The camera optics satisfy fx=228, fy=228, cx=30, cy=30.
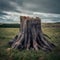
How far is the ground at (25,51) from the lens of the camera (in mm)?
3662

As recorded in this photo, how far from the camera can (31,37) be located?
374 cm

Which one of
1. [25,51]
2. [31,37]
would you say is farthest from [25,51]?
[31,37]

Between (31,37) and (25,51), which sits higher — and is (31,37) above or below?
above

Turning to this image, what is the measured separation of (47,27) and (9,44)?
692 mm

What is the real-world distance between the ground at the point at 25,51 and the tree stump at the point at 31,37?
70mm

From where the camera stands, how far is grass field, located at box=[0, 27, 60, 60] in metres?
3.66

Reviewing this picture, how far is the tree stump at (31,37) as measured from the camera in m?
3.71

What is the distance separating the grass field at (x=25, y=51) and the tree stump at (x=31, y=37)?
7cm

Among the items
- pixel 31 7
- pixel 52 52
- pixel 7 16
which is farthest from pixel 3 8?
pixel 52 52

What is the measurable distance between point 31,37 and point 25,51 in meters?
0.25

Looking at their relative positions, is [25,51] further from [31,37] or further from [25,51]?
[31,37]

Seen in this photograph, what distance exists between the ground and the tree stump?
70 mm

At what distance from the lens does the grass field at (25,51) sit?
3662 millimetres

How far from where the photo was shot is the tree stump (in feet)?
12.2
